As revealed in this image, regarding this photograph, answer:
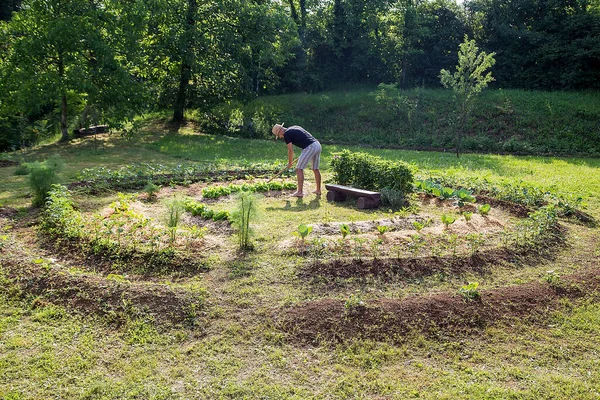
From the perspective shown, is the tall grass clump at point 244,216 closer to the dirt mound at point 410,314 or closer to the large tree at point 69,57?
the dirt mound at point 410,314

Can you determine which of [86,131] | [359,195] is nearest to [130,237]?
[359,195]

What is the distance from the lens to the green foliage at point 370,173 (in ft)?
32.1

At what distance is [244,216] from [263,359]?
8.32ft

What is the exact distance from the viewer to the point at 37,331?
4.84 meters

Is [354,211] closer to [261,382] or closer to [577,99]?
[261,382]

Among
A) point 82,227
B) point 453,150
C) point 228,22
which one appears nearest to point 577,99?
point 453,150

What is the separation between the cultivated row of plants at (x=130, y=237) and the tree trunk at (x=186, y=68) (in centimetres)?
1378

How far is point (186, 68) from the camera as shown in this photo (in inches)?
863

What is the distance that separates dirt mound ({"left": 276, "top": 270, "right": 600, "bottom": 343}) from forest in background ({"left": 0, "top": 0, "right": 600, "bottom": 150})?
14198mm

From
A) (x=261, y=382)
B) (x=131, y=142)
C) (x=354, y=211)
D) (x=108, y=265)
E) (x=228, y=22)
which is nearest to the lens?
(x=261, y=382)

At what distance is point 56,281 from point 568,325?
5.67m

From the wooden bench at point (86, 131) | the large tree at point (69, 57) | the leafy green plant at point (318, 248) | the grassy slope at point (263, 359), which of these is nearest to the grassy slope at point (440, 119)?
the wooden bench at point (86, 131)

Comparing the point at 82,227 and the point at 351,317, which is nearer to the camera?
the point at 351,317

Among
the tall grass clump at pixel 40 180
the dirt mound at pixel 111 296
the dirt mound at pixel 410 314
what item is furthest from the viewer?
the tall grass clump at pixel 40 180
